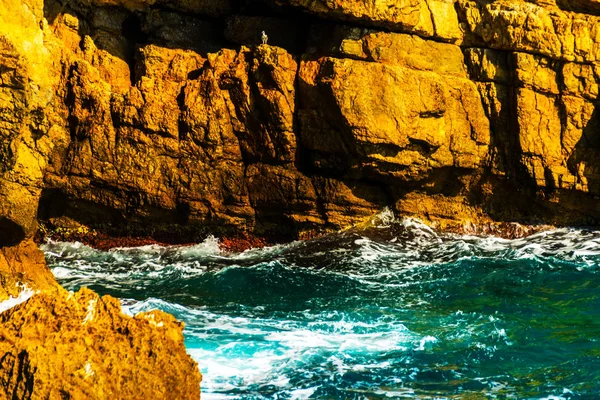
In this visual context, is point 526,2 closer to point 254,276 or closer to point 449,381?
point 254,276

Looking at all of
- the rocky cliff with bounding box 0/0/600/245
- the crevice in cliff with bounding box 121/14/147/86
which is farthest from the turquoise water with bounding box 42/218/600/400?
the crevice in cliff with bounding box 121/14/147/86

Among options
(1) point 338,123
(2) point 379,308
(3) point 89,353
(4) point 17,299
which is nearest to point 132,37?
(1) point 338,123

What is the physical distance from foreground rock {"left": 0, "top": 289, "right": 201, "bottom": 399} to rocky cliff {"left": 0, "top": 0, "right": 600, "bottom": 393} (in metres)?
10.2

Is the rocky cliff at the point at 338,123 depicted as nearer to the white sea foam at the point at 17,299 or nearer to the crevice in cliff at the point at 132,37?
the crevice in cliff at the point at 132,37

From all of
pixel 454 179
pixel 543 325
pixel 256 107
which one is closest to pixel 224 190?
pixel 256 107

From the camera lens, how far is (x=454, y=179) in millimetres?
19188

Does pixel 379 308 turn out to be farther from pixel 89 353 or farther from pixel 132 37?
pixel 132 37

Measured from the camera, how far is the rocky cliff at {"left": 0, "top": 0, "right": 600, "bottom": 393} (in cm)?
1831

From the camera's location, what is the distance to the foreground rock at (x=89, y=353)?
7410 millimetres

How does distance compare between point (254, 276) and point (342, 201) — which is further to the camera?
point (342, 201)

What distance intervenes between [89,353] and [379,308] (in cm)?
693

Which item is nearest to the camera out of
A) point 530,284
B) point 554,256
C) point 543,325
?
point 543,325

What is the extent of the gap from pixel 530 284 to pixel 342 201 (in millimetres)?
5150

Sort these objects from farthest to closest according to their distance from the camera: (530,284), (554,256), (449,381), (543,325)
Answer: (554,256) < (530,284) < (543,325) < (449,381)
